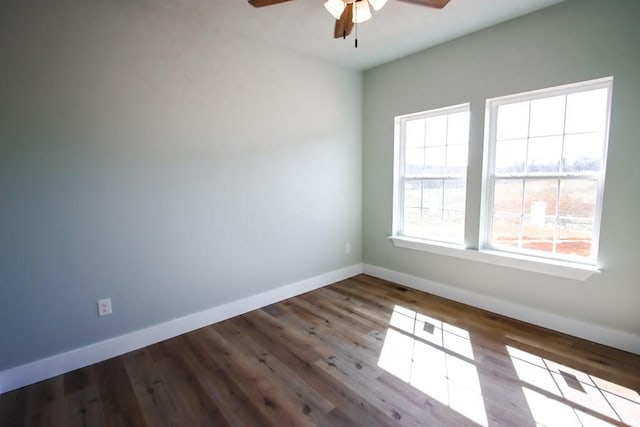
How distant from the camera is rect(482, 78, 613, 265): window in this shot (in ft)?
7.47

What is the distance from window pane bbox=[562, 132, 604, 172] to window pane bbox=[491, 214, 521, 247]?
0.57m

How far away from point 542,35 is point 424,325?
8.24ft

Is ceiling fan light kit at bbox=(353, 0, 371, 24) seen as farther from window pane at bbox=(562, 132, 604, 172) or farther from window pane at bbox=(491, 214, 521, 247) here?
window pane at bbox=(491, 214, 521, 247)

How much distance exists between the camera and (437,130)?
3.19 m

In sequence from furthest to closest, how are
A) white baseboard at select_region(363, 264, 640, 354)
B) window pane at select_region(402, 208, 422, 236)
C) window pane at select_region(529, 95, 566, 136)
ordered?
1. window pane at select_region(402, 208, 422, 236)
2. window pane at select_region(529, 95, 566, 136)
3. white baseboard at select_region(363, 264, 640, 354)

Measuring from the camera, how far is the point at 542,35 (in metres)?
2.35

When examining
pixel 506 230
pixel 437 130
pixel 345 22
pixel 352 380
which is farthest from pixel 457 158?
pixel 352 380

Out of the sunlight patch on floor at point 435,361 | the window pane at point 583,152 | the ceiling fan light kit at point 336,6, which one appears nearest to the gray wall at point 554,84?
the window pane at point 583,152

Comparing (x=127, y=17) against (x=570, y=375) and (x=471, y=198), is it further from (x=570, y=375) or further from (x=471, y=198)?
(x=570, y=375)

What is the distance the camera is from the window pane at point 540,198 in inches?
97.3

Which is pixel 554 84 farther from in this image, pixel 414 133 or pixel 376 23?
pixel 376 23

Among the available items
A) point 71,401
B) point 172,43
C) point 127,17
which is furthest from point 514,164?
point 71,401

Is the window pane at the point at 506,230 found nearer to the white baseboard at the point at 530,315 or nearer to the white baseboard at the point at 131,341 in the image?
the white baseboard at the point at 530,315

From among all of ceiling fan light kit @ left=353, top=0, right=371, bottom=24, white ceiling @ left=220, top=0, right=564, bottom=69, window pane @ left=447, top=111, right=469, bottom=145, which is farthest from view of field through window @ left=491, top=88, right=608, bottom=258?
ceiling fan light kit @ left=353, top=0, right=371, bottom=24
